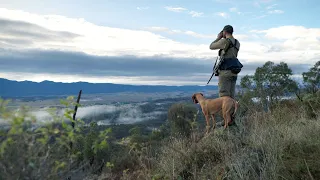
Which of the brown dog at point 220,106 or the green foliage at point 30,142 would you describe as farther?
the brown dog at point 220,106

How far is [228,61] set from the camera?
7547 millimetres

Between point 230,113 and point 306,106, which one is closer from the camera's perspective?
point 230,113

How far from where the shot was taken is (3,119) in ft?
7.48

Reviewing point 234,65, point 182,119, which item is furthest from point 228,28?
point 182,119

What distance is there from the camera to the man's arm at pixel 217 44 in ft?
24.6

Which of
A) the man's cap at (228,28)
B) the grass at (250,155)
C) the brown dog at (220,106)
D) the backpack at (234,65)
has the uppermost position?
the man's cap at (228,28)

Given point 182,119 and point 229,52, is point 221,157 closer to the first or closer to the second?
point 229,52

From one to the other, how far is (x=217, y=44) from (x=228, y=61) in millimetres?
466

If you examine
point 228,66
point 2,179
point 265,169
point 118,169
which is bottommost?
point 118,169

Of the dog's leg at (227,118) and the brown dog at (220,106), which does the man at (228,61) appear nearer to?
the brown dog at (220,106)

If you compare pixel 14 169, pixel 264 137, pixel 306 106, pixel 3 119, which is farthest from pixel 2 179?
pixel 306 106

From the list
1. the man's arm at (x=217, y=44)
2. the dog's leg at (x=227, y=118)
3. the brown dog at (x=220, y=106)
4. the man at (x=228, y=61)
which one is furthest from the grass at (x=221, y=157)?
the man's arm at (x=217, y=44)

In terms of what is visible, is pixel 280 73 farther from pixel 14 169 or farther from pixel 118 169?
pixel 14 169

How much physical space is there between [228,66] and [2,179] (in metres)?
5.81
